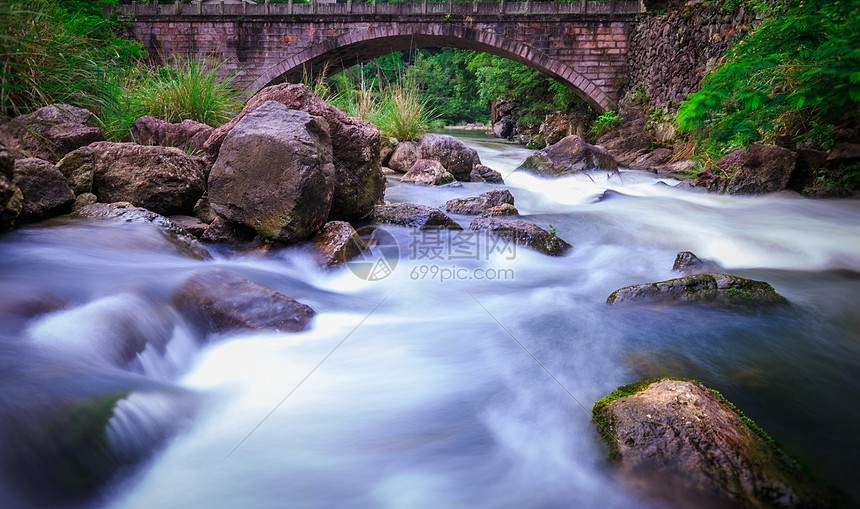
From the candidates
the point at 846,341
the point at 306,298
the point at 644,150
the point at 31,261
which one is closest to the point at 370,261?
the point at 306,298

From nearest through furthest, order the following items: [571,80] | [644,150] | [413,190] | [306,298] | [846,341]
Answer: [846,341] → [306,298] → [413,190] → [644,150] → [571,80]

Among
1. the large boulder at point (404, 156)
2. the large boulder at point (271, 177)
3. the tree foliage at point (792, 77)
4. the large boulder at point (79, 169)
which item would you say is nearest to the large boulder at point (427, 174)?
the large boulder at point (404, 156)

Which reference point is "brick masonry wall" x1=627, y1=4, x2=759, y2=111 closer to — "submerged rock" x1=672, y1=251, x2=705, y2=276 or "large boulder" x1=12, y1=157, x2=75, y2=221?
"submerged rock" x1=672, y1=251, x2=705, y2=276

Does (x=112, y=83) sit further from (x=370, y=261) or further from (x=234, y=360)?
(x=234, y=360)

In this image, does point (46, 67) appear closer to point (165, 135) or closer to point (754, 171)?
point (165, 135)

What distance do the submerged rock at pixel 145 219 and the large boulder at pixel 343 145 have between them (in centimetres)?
132

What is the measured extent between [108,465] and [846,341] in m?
3.48

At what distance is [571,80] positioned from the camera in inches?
628

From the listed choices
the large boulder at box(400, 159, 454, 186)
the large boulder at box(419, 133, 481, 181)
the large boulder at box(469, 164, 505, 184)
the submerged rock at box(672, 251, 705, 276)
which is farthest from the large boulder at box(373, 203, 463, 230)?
the large boulder at box(469, 164, 505, 184)

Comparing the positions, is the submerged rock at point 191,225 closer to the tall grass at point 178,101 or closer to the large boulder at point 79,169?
the large boulder at point 79,169

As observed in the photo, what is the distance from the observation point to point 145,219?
357cm

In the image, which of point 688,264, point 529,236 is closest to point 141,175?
point 529,236

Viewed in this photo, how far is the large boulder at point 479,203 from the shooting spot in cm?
583

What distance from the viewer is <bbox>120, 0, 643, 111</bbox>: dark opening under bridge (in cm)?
1549
